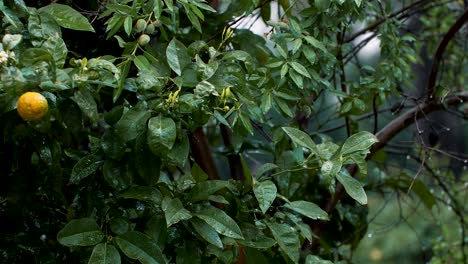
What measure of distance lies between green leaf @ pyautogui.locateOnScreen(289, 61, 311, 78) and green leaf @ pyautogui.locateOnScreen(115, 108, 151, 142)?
377mm

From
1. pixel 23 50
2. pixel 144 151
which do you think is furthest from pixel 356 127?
pixel 23 50

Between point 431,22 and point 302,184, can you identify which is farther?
point 431,22

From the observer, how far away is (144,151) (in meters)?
1.27

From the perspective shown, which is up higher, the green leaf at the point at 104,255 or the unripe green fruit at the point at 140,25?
the unripe green fruit at the point at 140,25

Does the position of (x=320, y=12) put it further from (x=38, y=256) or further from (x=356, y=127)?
(x=38, y=256)

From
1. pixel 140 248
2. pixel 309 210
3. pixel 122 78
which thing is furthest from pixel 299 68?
pixel 140 248

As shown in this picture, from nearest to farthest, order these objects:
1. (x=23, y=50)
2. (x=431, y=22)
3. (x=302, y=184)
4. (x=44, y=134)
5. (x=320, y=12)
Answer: (x=23, y=50) < (x=44, y=134) < (x=320, y=12) < (x=302, y=184) < (x=431, y=22)

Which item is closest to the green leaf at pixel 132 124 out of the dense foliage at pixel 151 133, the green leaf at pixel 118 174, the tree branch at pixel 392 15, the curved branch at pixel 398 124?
the dense foliage at pixel 151 133

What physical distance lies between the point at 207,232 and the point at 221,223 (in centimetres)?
3

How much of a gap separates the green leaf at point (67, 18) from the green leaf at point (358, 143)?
0.51 meters

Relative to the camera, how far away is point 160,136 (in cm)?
116

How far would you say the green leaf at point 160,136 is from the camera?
3.82 feet

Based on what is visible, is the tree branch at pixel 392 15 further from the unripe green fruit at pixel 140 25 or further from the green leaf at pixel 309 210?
the unripe green fruit at pixel 140 25

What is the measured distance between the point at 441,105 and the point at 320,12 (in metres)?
0.67
